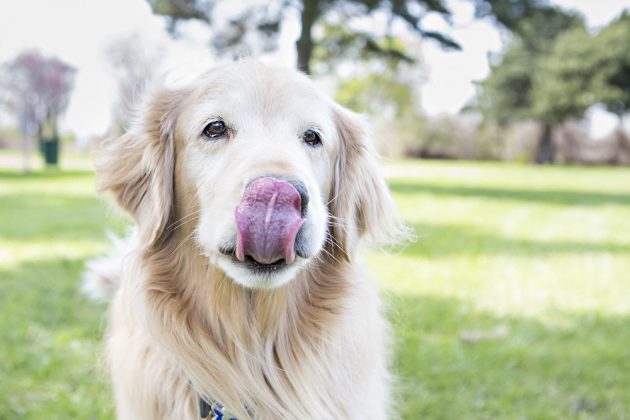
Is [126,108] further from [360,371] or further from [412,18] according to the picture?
[412,18]

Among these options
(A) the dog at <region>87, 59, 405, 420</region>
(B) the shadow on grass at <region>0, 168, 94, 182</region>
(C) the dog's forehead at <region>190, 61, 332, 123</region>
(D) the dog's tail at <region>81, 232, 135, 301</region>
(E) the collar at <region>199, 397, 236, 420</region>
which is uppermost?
(C) the dog's forehead at <region>190, 61, 332, 123</region>

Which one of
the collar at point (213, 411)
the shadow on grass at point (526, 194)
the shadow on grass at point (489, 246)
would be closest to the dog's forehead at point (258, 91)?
the collar at point (213, 411)

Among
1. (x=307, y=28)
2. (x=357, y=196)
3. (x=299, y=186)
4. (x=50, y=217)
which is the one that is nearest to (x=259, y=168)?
(x=299, y=186)

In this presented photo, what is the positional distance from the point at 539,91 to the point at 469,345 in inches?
A: 1292

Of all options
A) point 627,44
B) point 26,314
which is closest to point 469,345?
point 26,314

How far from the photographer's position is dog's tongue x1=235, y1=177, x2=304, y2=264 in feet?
5.89

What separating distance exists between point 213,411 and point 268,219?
997mm

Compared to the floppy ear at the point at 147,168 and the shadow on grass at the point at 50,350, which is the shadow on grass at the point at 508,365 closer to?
the floppy ear at the point at 147,168

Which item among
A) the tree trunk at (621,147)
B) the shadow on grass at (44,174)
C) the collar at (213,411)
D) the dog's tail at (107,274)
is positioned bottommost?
the shadow on grass at (44,174)

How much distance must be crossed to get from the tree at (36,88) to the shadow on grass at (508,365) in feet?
58.0

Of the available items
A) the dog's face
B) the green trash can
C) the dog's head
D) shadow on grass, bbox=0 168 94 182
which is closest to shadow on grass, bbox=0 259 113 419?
the dog's head

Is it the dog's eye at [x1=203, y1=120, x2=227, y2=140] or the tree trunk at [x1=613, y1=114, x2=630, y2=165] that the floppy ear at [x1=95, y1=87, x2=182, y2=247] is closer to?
the dog's eye at [x1=203, y1=120, x2=227, y2=140]

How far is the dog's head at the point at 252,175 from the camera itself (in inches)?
73.3

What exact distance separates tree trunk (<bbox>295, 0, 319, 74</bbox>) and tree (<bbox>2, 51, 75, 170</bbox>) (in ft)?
33.4
